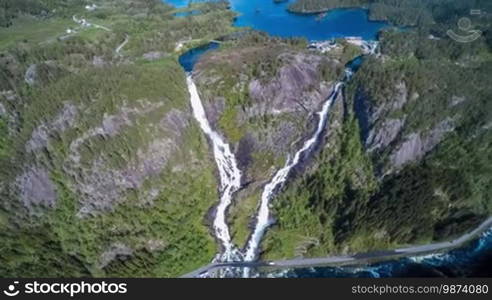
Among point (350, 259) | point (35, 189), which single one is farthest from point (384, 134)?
point (35, 189)

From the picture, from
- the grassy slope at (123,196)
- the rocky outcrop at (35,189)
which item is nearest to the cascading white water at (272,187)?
the grassy slope at (123,196)

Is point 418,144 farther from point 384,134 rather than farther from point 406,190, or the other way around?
point 406,190

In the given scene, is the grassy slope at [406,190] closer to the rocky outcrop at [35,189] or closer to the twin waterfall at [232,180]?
the twin waterfall at [232,180]

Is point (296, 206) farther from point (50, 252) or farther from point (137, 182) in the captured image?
point (50, 252)

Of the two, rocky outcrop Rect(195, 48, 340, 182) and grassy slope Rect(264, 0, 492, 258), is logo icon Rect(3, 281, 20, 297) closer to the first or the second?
grassy slope Rect(264, 0, 492, 258)

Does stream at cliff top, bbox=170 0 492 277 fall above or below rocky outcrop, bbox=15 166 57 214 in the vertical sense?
below

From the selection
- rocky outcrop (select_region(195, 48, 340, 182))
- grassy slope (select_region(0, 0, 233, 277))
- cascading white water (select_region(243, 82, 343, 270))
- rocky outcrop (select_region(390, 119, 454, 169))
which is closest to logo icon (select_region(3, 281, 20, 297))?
grassy slope (select_region(0, 0, 233, 277))

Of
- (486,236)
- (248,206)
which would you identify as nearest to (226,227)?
(248,206)
